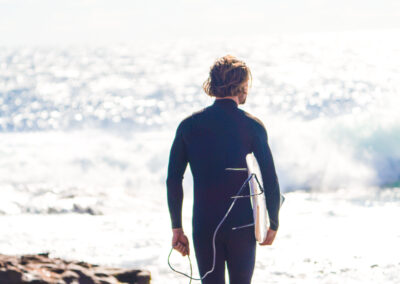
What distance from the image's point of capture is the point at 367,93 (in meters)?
28.5

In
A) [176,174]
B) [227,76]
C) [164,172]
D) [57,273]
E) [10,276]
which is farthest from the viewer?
[164,172]

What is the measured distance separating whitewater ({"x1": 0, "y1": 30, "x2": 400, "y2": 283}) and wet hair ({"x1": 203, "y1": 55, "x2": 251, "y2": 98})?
2612 mm

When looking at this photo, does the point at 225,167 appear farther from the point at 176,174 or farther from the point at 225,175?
the point at 176,174

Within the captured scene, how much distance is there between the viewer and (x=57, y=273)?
144 inches

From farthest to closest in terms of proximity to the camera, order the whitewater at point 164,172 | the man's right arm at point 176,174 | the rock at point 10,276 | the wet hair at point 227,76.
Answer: the whitewater at point 164,172
the rock at point 10,276
the man's right arm at point 176,174
the wet hair at point 227,76

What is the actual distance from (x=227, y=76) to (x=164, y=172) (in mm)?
10846

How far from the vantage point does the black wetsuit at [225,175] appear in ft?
8.93

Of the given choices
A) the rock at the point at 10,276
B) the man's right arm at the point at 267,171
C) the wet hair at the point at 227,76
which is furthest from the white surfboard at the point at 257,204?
the rock at the point at 10,276

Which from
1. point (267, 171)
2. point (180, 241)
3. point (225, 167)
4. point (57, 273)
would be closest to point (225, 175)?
point (225, 167)

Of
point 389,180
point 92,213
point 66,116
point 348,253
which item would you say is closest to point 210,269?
point 348,253

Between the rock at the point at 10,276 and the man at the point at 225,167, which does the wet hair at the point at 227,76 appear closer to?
the man at the point at 225,167

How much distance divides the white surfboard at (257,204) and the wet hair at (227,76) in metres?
0.30

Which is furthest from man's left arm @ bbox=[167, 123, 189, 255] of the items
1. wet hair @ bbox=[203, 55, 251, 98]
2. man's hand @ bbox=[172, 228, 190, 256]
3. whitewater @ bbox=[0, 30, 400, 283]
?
whitewater @ bbox=[0, 30, 400, 283]

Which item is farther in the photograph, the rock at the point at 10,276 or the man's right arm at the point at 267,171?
the rock at the point at 10,276
